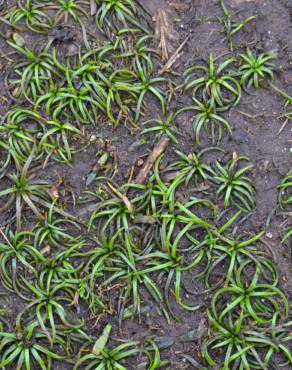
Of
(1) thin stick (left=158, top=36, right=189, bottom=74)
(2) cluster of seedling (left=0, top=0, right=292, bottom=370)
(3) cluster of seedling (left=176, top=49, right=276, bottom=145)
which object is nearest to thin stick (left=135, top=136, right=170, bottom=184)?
(2) cluster of seedling (left=0, top=0, right=292, bottom=370)

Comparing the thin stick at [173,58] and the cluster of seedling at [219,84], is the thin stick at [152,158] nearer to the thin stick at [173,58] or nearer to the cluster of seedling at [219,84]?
the cluster of seedling at [219,84]

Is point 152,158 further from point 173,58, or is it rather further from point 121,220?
point 173,58

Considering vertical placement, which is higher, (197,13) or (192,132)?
(197,13)

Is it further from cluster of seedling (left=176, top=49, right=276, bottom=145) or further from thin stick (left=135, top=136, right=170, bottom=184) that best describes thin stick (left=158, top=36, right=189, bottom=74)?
thin stick (left=135, top=136, right=170, bottom=184)

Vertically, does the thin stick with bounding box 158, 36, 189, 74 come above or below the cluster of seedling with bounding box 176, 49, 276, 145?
above

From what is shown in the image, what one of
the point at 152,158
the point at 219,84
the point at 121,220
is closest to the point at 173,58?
the point at 219,84

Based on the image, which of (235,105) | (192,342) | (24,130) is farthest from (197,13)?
(192,342)

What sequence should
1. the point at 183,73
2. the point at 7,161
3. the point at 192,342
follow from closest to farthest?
the point at 192,342 < the point at 7,161 < the point at 183,73

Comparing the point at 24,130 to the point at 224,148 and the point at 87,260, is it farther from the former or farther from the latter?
the point at 224,148
